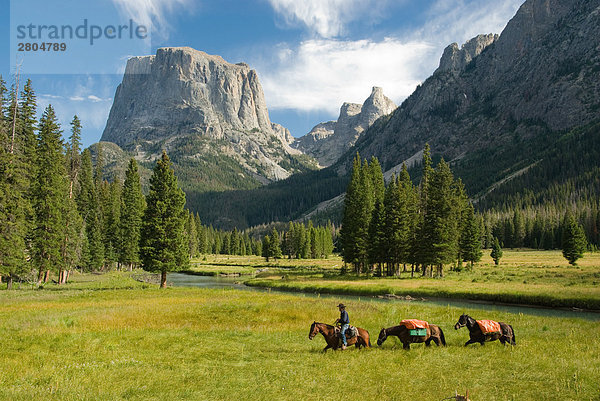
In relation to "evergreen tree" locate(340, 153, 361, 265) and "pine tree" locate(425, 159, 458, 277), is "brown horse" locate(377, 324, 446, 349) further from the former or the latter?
"evergreen tree" locate(340, 153, 361, 265)

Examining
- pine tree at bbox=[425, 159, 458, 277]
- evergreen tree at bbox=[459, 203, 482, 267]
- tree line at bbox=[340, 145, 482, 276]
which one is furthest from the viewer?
evergreen tree at bbox=[459, 203, 482, 267]

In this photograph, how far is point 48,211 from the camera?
46.8m

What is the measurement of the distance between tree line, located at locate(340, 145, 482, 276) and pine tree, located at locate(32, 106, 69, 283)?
4735 cm

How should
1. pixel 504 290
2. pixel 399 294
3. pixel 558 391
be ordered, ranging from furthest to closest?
pixel 399 294
pixel 504 290
pixel 558 391

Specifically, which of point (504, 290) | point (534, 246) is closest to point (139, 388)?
point (504, 290)

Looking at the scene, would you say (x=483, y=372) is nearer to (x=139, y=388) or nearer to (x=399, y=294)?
(x=139, y=388)

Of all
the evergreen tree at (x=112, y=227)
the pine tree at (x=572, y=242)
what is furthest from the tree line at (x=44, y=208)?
the pine tree at (x=572, y=242)

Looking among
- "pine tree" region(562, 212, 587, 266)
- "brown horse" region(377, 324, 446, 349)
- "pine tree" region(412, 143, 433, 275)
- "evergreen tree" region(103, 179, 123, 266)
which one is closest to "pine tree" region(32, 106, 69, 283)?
"evergreen tree" region(103, 179, 123, 266)

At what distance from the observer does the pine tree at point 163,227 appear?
4784 centimetres

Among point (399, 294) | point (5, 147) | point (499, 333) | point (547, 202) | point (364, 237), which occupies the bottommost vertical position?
point (399, 294)

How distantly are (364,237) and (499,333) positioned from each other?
53126mm

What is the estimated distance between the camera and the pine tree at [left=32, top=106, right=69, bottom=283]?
46.2m

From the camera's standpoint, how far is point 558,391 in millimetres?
11062

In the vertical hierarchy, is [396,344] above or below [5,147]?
below
